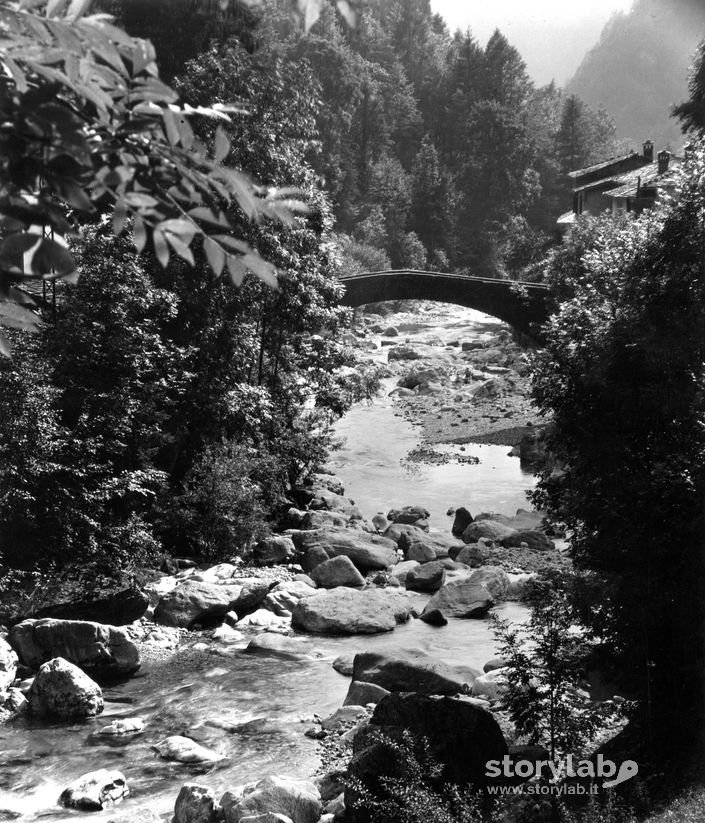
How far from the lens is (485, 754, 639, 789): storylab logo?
706 cm

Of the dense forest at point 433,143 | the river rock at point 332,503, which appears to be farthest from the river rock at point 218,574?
the dense forest at point 433,143

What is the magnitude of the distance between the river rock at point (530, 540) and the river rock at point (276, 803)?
11.6 metres

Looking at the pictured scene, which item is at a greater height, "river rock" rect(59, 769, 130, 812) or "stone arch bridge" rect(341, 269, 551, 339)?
"stone arch bridge" rect(341, 269, 551, 339)

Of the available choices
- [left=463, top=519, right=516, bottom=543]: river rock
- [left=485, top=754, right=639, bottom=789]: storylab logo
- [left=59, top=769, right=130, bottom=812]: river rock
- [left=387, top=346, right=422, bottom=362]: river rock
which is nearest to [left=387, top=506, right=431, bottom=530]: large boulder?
[left=463, top=519, right=516, bottom=543]: river rock

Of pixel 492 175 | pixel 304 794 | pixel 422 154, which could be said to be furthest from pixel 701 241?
pixel 492 175

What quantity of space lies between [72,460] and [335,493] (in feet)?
37.0

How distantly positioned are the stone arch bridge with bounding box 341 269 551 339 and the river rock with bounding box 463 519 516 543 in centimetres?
1230

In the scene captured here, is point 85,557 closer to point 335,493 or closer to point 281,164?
point 281,164

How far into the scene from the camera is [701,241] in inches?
317

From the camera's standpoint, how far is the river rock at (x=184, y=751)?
9172mm

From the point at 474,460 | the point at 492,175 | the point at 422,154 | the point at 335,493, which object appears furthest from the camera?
the point at 492,175

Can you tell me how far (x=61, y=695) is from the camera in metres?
10.3

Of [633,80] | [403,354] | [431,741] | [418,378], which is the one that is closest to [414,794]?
[431,741]

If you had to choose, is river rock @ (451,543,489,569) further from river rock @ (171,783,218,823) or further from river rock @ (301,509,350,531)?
river rock @ (171,783,218,823)
